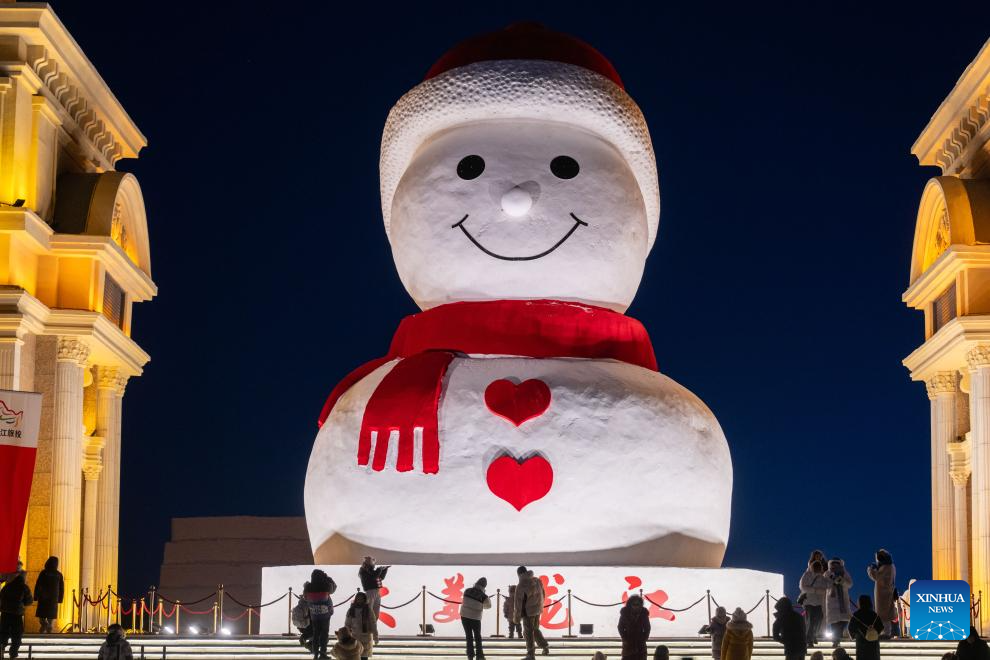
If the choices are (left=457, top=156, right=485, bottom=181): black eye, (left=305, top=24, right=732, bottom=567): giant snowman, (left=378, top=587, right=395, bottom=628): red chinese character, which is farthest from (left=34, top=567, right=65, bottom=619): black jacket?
(left=457, top=156, right=485, bottom=181): black eye

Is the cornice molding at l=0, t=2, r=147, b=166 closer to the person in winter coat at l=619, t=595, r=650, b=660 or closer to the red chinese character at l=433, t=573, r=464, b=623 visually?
the red chinese character at l=433, t=573, r=464, b=623

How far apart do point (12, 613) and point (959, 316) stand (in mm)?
17063

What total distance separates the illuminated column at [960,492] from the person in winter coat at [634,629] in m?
15.7

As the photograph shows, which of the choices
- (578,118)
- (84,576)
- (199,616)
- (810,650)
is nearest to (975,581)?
(810,650)

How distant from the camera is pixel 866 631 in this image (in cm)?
2039

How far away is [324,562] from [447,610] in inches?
88.0

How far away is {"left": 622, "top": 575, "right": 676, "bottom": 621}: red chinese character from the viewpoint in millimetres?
23734

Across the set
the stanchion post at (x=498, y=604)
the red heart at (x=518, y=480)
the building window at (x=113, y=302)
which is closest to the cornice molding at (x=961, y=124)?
the red heart at (x=518, y=480)

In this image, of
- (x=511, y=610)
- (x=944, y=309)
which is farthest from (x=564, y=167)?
(x=944, y=309)

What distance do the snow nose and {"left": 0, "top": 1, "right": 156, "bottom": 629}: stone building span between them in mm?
8882

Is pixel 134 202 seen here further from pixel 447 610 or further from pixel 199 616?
pixel 199 616

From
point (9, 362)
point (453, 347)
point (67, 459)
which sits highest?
point (9, 362)

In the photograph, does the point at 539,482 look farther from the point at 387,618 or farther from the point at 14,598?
the point at 14,598

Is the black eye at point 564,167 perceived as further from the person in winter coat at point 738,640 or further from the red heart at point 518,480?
the person in winter coat at point 738,640
